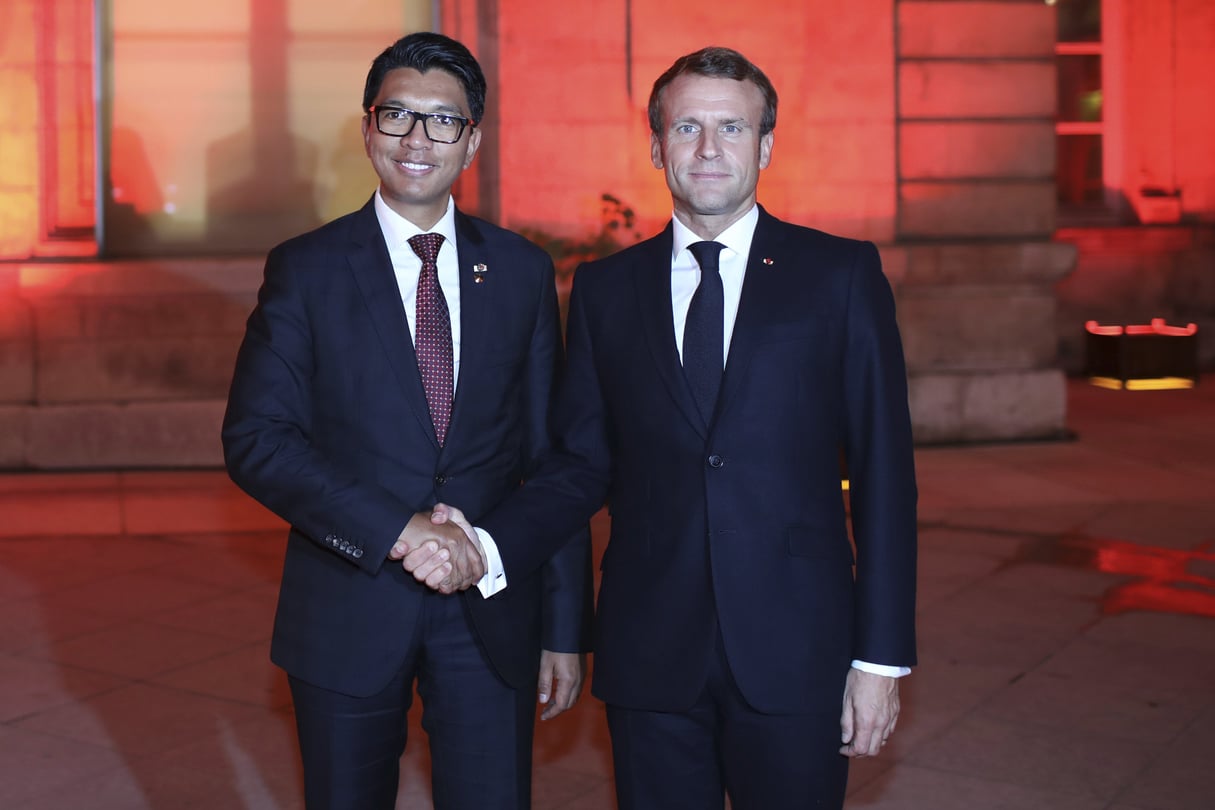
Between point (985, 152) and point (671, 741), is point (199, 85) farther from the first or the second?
point (671, 741)

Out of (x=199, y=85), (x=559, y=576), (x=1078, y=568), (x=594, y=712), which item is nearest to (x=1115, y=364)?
(x=1078, y=568)

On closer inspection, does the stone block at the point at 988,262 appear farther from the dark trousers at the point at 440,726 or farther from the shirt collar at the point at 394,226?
the dark trousers at the point at 440,726

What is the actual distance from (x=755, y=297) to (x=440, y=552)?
2.64 feet

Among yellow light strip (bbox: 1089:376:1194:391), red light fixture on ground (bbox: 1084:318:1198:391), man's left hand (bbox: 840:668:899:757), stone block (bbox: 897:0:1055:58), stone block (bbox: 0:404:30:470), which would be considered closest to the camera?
man's left hand (bbox: 840:668:899:757)

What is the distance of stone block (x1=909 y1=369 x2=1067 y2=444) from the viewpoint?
11414mm

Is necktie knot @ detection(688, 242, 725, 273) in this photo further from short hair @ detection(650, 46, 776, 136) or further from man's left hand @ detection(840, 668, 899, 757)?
man's left hand @ detection(840, 668, 899, 757)

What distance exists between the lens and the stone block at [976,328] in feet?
37.7

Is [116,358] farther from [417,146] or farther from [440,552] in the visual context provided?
[440,552]

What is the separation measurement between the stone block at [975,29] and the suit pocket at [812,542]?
9097 millimetres

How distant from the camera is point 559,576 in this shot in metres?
3.20

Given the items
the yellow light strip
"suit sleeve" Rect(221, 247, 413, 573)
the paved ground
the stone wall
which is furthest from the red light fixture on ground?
"suit sleeve" Rect(221, 247, 413, 573)

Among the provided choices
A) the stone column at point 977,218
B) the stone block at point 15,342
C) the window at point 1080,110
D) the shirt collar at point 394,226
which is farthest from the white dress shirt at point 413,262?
the window at point 1080,110

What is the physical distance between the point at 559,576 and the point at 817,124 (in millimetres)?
8585

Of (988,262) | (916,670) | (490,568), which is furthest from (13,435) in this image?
(490,568)
